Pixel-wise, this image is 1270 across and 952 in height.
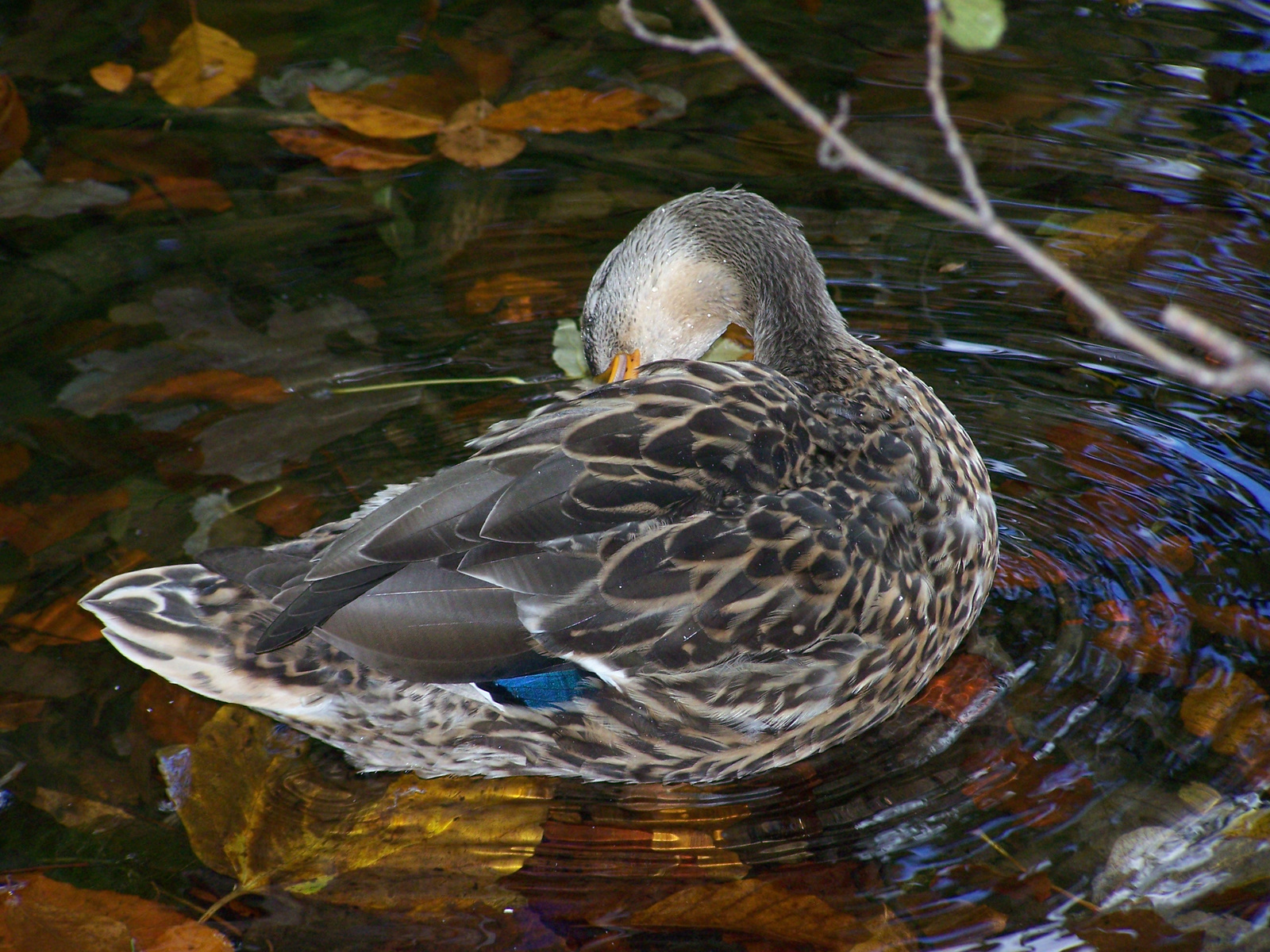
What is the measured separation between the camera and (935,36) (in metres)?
1.75

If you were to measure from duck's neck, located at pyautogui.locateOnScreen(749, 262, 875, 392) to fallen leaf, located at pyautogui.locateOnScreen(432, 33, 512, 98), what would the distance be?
2.32 m

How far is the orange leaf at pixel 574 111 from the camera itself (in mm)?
5648

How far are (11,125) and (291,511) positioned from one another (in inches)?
110

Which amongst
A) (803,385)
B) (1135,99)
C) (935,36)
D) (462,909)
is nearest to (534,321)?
(803,385)

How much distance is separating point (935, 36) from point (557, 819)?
2193mm

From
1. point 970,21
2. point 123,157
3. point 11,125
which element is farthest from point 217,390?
Result: point 970,21

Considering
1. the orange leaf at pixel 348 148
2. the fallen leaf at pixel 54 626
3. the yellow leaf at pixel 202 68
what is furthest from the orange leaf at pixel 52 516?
the yellow leaf at pixel 202 68

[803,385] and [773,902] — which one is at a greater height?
[803,385]

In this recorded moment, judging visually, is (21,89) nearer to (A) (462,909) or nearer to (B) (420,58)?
(B) (420,58)

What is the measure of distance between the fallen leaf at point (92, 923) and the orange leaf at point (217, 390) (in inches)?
76.9

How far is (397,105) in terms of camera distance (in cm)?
573

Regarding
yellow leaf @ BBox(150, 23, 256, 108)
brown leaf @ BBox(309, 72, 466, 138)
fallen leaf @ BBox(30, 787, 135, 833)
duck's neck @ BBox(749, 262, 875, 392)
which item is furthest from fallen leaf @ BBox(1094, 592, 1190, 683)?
yellow leaf @ BBox(150, 23, 256, 108)

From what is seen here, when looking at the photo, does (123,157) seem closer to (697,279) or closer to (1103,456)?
(697,279)

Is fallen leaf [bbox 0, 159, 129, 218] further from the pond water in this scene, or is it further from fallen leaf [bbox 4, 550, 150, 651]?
fallen leaf [bbox 4, 550, 150, 651]
